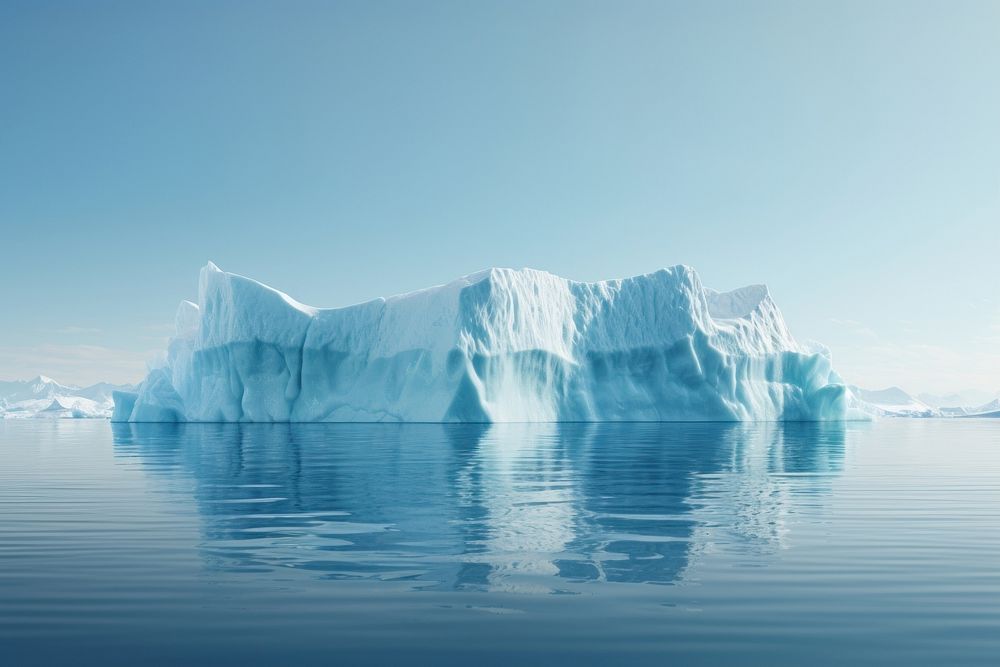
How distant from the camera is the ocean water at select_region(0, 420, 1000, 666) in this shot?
3621mm

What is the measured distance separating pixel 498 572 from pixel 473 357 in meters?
29.3

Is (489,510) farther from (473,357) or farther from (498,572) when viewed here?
(473,357)

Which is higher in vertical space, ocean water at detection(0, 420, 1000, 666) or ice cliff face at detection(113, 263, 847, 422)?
ice cliff face at detection(113, 263, 847, 422)

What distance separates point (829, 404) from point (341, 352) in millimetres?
25999

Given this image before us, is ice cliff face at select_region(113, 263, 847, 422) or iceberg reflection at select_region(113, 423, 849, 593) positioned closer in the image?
iceberg reflection at select_region(113, 423, 849, 593)

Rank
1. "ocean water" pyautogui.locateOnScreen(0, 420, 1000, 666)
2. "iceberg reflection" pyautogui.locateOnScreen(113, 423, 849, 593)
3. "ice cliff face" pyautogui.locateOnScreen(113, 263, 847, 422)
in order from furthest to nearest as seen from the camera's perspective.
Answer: "ice cliff face" pyautogui.locateOnScreen(113, 263, 847, 422) → "iceberg reflection" pyautogui.locateOnScreen(113, 423, 849, 593) → "ocean water" pyautogui.locateOnScreen(0, 420, 1000, 666)

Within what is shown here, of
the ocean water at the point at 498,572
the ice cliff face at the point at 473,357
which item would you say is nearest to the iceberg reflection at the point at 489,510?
the ocean water at the point at 498,572

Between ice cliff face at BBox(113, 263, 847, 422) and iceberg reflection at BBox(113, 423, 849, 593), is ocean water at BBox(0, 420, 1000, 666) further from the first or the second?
ice cliff face at BBox(113, 263, 847, 422)

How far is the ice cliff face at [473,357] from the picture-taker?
3525 centimetres

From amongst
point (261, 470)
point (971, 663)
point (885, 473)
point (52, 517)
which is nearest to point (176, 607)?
point (971, 663)

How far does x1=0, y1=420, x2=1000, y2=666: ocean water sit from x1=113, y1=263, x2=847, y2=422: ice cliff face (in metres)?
24.0

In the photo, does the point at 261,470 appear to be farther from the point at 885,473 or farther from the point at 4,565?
the point at 885,473

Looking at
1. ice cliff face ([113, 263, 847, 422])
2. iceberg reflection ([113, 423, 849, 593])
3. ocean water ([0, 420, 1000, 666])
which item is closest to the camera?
ocean water ([0, 420, 1000, 666])

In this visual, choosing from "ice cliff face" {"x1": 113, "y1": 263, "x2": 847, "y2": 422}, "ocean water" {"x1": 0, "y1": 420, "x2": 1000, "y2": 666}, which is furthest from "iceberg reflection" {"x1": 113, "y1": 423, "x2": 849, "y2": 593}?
"ice cliff face" {"x1": 113, "y1": 263, "x2": 847, "y2": 422}
